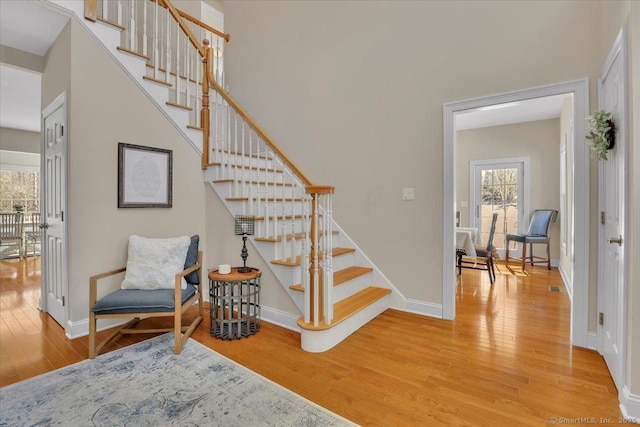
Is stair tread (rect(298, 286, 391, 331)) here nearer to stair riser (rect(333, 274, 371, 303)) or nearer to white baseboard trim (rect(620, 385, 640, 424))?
stair riser (rect(333, 274, 371, 303))

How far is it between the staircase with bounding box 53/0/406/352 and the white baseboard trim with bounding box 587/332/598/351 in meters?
1.51

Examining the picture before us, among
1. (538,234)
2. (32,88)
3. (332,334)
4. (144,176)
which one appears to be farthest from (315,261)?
(32,88)

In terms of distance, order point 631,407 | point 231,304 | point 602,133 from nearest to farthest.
→ point 631,407
point 602,133
point 231,304

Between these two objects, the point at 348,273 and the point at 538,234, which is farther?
the point at 538,234

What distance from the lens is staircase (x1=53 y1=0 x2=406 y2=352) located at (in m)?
2.48

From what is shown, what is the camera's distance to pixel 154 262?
8.80ft

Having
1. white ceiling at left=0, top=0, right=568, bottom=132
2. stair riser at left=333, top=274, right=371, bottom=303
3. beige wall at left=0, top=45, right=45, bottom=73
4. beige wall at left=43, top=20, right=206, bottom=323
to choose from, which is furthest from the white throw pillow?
beige wall at left=0, top=45, right=45, bottom=73

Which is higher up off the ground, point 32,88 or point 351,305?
point 32,88

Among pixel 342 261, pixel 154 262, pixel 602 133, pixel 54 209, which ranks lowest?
pixel 342 261

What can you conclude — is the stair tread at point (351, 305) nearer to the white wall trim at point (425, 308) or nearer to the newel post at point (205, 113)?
the white wall trim at point (425, 308)

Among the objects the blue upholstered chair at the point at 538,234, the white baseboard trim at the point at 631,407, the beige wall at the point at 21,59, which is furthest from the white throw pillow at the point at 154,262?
the blue upholstered chair at the point at 538,234

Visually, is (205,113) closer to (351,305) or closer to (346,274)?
(346,274)

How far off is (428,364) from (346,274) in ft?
4.11

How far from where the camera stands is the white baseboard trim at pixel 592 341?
240 centimetres
